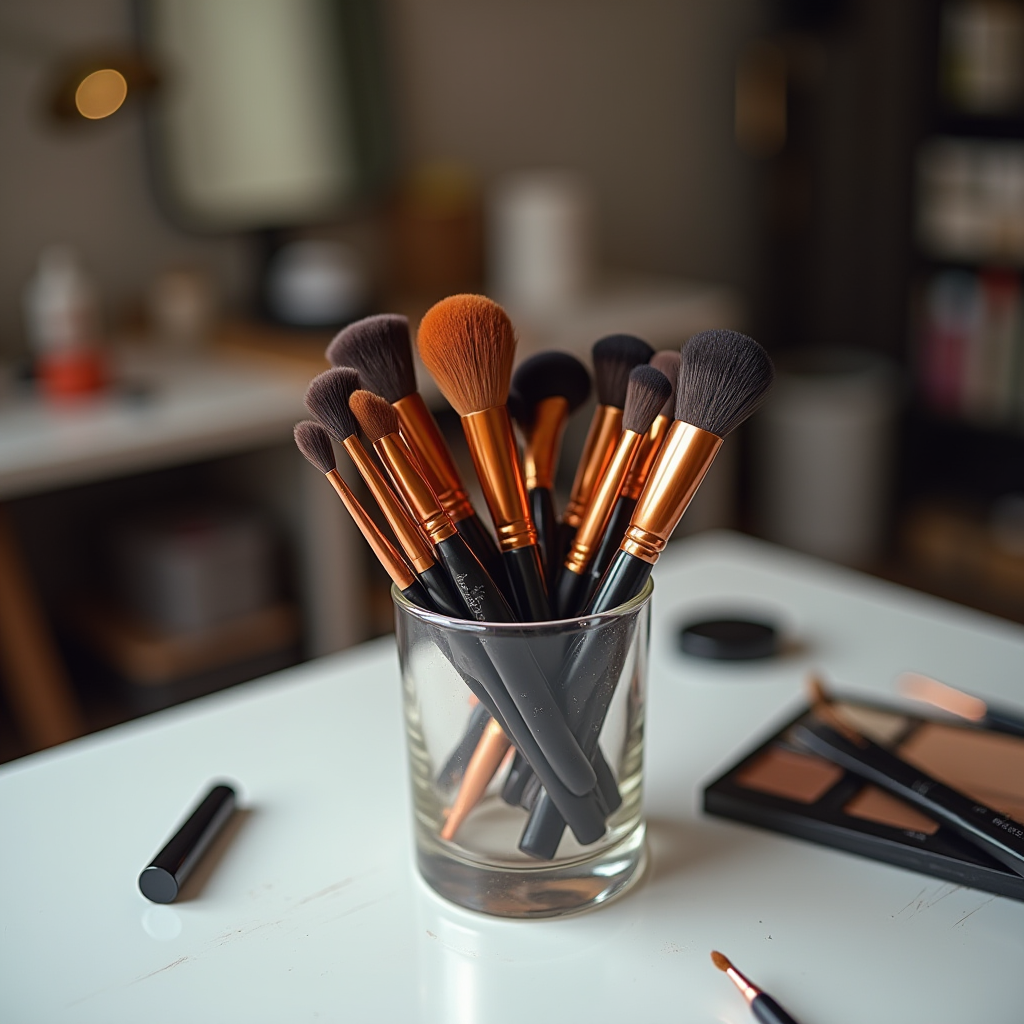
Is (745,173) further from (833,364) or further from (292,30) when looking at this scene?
(292,30)

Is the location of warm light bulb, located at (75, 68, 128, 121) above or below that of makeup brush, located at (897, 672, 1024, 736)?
above

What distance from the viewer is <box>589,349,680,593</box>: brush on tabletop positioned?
0.62 meters

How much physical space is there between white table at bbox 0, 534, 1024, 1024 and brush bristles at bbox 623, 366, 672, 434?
25 cm

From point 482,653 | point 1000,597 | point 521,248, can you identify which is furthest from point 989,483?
point 482,653

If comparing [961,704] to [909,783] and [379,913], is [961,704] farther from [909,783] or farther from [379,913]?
[379,913]

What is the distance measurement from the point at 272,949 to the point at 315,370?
1268 millimetres

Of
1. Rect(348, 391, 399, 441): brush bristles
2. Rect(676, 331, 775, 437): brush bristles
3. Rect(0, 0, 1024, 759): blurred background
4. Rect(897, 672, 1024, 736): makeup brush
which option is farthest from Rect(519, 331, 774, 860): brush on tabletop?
Rect(0, 0, 1024, 759): blurred background

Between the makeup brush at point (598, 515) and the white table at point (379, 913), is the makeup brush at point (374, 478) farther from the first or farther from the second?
the white table at point (379, 913)

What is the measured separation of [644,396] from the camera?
592 mm

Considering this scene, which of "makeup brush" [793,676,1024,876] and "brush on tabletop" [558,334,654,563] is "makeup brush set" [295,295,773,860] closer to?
"brush on tabletop" [558,334,654,563]

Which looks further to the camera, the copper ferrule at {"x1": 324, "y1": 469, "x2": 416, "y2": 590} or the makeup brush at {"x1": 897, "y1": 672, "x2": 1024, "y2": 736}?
the makeup brush at {"x1": 897, "y1": 672, "x2": 1024, "y2": 736}

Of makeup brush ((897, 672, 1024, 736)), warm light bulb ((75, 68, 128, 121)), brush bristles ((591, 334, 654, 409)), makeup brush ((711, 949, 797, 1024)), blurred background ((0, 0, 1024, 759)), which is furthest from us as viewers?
blurred background ((0, 0, 1024, 759))

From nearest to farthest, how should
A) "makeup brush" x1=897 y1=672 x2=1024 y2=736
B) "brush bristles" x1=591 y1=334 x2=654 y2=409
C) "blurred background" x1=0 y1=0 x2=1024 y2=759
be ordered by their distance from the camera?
1. "brush bristles" x1=591 y1=334 x2=654 y2=409
2. "makeup brush" x1=897 y1=672 x2=1024 y2=736
3. "blurred background" x1=0 y1=0 x2=1024 y2=759

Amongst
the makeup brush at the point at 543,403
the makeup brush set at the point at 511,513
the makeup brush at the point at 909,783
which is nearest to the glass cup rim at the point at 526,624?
the makeup brush set at the point at 511,513
